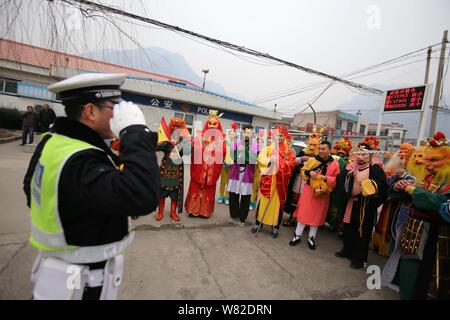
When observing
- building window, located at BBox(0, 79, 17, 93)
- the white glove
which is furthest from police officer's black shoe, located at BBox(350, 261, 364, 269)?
building window, located at BBox(0, 79, 17, 93)

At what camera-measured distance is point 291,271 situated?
3.11 meters

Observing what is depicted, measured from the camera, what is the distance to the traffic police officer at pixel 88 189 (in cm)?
103

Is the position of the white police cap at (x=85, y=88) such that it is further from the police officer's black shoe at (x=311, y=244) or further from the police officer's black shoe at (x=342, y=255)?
the police officer's black shoe at (x=342, y=255)

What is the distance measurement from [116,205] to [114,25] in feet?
6.61

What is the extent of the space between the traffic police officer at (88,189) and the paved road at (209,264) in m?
1.34

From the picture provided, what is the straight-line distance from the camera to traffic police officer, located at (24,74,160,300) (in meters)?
1.03

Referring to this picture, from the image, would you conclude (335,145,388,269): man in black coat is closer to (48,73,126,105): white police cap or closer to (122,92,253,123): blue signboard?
(48,73,126,105): white police cap

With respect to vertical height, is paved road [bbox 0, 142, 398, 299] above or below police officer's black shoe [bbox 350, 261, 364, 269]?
below

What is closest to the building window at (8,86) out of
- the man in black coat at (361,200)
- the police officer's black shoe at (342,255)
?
the man in black coat at (361,200)

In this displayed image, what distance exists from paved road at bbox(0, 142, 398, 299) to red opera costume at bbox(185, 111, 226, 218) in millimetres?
338

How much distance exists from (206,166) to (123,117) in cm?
342

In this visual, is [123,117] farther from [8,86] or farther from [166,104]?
[8,86]

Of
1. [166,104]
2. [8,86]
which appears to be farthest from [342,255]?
[8,86]
